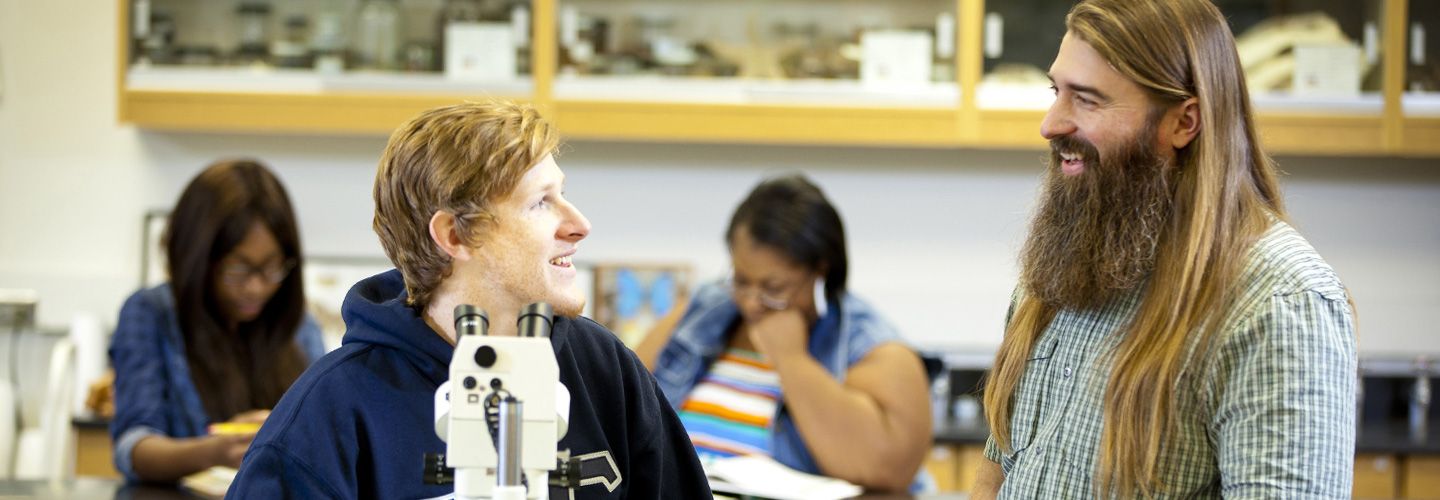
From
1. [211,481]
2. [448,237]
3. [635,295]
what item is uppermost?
[448,237]

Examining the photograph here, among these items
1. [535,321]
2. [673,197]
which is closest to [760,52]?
[673,197]

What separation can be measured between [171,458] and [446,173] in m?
1.16

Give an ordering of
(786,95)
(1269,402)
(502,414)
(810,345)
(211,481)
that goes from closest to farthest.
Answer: (502,414)
(1269,402)
(211,481)
(810,345)
(786,95)

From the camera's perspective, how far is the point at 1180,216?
1236mm

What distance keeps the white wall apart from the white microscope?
8.62 ft

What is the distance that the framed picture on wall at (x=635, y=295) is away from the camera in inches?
135

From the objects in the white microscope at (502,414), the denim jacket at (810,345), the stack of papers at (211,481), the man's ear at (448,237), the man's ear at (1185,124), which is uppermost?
the man's ear at (1185,124)

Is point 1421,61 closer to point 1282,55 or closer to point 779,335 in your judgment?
point 1282,55

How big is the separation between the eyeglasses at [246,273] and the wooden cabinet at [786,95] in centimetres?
91

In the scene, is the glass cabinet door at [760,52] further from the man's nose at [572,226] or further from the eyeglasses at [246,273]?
the man's nose at [572,226]

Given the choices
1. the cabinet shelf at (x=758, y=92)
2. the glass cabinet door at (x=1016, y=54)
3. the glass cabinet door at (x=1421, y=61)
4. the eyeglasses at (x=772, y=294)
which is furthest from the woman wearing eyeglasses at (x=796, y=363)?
the glass cabinet door at (x=1421, y=61)

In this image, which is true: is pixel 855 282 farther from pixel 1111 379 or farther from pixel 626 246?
pixel 1111 379

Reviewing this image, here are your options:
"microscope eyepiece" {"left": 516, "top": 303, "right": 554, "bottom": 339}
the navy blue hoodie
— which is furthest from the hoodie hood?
"microscope eyepiece" {"left": 516, "top": 303, "right": 554, "bottom": 339}

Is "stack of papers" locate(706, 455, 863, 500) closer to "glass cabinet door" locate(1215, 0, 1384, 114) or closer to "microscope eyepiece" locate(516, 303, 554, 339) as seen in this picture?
"microscope eyepiece" locate(516, 303, 554, 339)
